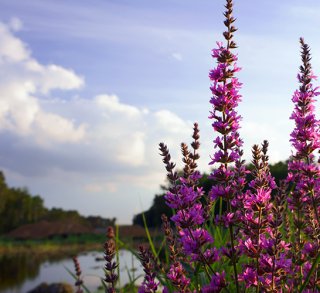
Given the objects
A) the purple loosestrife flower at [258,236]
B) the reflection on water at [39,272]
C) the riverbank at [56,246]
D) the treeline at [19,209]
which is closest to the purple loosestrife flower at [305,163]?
the purple loosestrife flower at [258,236]

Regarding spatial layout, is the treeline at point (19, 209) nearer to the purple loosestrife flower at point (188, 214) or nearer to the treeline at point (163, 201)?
the treeline at point (163, 201)

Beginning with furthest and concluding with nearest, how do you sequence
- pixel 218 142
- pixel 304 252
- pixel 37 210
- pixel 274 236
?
pixel 37 210
pixel 304 252
pixel 218 142
pixel 274 236

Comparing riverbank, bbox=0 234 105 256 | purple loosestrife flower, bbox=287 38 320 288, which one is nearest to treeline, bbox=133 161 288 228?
riverbank, bbox=0 234 105 256

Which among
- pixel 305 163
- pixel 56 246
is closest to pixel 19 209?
pixel 56 246

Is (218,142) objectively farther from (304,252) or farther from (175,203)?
(304,252)

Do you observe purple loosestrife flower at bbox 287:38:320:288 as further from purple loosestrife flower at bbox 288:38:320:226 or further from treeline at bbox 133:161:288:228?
treeline at bbox 133:161:288:228

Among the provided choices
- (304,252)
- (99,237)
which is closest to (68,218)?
(99,237)

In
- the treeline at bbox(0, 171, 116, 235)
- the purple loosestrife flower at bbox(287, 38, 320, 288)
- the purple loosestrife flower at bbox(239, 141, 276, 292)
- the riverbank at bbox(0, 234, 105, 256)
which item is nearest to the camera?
the purple loosestrife flower at bbox(239, 141, 276, 292)

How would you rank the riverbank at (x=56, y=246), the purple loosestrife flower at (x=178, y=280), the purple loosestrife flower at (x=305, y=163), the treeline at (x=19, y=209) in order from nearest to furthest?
the purple loosestrife flower at (x=178, y=280)
the purple loosestrife flower at (x=305, y=163)
the riverbank at (x=56, y=246)
the treeline at (x=19, y=209)

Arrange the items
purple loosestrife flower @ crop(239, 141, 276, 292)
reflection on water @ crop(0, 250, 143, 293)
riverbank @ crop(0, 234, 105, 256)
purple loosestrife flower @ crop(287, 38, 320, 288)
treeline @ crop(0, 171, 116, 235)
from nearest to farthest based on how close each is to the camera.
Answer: purple loosestrife flower @ crop(239, 141, 276, 292) → purple loosestrife flower @ crop(287, 38, 320, 288) → reflection on water @ crop(0, 250, 143, 293) → riverbank @ crop(0, 234, 105, 256) → treeline @ crop(0, 171, 116, 235)

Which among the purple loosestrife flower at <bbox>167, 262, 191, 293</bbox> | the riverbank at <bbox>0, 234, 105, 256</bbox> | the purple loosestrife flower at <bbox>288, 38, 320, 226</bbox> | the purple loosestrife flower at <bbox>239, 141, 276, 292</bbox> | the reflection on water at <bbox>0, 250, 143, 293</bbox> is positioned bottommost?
the reflection on water at <bbox>0, 250, 143, 293</bbox>

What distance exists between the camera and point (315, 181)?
3098 millimetres

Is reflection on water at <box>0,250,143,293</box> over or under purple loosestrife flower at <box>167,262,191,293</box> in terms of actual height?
under

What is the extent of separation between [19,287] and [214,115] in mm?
21933
